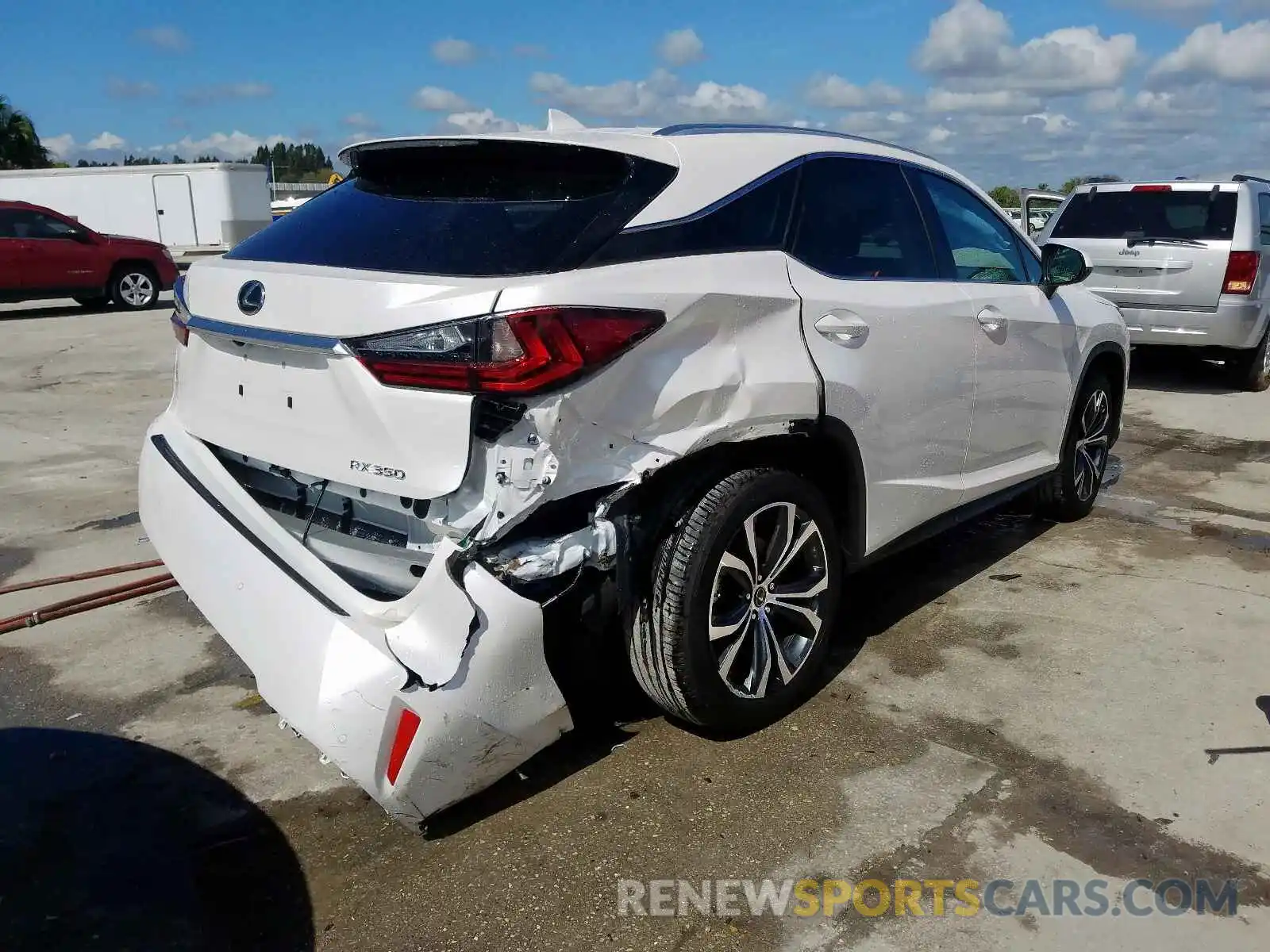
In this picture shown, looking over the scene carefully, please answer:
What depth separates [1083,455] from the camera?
536cm

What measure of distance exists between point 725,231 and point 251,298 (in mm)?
1400

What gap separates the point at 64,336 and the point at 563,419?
13.1 meters

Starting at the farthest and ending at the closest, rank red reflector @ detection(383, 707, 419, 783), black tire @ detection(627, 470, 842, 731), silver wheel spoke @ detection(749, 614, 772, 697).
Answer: silver wheel spoke @ detection(749, 614, 772, 697), black tire @ detection(627, 470, 842, 731), red reflector @ detection(383, 707, 419, 783)

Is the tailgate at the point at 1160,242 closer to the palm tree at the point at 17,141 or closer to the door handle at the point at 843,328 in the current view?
the door handle at the point at 843,328

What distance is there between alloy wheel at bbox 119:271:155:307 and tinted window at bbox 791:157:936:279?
1559 centimetres

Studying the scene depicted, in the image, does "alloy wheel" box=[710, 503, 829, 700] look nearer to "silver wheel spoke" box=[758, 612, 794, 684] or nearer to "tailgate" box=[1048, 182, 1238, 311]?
"silver wheel spoke" box=[758, 612, 794, 684]

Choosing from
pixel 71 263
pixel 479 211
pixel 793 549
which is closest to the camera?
pixel 479 211

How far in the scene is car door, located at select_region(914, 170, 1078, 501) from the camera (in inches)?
160

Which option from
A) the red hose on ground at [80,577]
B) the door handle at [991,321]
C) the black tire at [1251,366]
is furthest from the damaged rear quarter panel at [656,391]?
the black tire at [1251,366]

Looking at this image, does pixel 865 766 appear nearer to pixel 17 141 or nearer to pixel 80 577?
pixel 80 577

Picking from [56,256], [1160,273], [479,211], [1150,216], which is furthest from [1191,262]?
[56,256]

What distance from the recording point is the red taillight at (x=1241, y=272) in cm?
862

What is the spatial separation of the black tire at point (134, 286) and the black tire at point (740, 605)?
52.4 ft

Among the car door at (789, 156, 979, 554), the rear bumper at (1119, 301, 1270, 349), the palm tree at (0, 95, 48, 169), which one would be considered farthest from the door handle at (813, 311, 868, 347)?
the palm tree at (0, 95, 48, 169)
